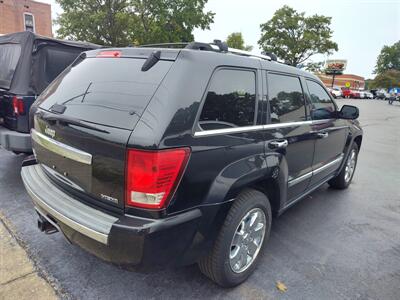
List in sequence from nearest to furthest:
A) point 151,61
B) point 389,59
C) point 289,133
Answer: point 151,61 → point 289,133 → point 389,59

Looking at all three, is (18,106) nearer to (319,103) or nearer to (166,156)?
(166,156)

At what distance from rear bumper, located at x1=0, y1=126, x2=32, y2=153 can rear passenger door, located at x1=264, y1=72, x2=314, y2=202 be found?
326 cm

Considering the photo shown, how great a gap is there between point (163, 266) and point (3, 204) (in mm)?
2799

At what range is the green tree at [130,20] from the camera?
19281mm

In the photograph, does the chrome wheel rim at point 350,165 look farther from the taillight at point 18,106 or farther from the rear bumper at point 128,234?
the taillight at point 18,106

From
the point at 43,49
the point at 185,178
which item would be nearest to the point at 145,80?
the point at 185,178

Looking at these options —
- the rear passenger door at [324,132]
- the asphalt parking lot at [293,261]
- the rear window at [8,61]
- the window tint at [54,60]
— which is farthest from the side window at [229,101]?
the rear window at [8,61]

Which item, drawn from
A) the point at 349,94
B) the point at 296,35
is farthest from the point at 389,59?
the point at 296,35

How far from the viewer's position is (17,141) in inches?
158

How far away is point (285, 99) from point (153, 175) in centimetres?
171

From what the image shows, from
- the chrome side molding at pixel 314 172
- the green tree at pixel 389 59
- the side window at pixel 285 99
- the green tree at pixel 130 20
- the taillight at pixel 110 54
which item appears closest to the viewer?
the taillight at pixel 110 54

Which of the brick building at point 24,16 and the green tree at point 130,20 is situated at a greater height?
the brick building at point 24,16

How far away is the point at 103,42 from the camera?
69.7 feet

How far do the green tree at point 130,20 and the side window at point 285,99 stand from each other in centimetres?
1761
